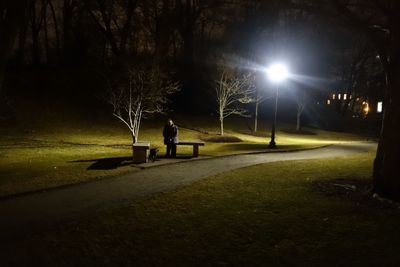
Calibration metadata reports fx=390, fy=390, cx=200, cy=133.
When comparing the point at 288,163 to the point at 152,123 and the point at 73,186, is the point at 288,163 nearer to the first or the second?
the point at 73,186

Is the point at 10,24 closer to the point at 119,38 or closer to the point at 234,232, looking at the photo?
the point at 234,232

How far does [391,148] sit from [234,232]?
4.73 m

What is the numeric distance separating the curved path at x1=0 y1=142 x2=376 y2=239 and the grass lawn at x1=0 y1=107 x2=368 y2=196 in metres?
0.79

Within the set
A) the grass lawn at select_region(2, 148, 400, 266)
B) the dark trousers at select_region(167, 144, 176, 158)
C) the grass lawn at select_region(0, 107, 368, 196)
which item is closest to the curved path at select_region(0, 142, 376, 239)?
the grass lawn at select_region(2, 148, 400, 266)

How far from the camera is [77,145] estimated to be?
2070 centimetres

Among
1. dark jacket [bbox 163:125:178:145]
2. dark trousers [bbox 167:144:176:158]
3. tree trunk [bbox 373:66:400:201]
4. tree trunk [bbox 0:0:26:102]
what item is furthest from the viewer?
dark trousers [bbox 167:144:176:158]

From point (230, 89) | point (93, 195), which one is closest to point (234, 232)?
point (93, 195)

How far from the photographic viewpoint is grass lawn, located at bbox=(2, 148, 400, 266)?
5.95 m

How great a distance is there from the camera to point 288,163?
1487 centimetres

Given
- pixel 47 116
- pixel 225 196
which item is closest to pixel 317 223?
pixel 225 196

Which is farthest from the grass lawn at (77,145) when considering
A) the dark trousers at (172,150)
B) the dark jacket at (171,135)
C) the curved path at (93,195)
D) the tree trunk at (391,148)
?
the tree trunk at (391,148)

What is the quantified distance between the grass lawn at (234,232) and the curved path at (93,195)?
0.54m

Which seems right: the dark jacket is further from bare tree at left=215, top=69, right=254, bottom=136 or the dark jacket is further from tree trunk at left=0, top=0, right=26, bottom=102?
bare tree at left=215, top=69, right=254, bottom=136

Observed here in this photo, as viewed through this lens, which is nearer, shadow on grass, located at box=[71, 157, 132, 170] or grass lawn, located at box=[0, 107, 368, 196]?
grass lawn, located at box=[0, 107, 368, 196]
